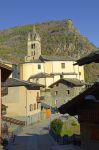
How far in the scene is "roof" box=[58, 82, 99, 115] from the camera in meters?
13.2

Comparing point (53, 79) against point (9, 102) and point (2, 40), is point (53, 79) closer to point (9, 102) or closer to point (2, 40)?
point (9, 102)

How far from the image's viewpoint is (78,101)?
550 inches

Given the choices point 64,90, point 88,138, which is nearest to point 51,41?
point 64,90

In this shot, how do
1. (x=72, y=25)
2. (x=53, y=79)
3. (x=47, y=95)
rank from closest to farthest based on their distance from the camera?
1. (x=47, y=95)
2. (x=53, y=79)
3. (x=72, y=25)

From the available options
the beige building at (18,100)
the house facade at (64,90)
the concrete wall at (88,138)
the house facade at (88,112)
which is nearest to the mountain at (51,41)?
the house facade at (64,90)

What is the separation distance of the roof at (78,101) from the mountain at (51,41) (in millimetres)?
125698

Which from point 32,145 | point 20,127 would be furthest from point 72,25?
point 32,145

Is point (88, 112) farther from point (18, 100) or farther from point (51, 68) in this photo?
point (51, 68)

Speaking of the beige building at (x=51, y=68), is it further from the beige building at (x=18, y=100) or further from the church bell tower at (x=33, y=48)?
the beige building at (x=18, y=100)

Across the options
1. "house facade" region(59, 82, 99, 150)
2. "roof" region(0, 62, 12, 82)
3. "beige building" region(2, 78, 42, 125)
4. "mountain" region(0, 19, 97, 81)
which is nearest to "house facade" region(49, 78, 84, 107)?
"beige building" region(2, 78, 42, 125)

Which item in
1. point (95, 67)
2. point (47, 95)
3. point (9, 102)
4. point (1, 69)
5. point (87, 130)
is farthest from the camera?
point (95, 67)

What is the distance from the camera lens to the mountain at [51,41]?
5989 inches

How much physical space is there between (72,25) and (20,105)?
397ft

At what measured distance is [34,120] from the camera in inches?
2491
